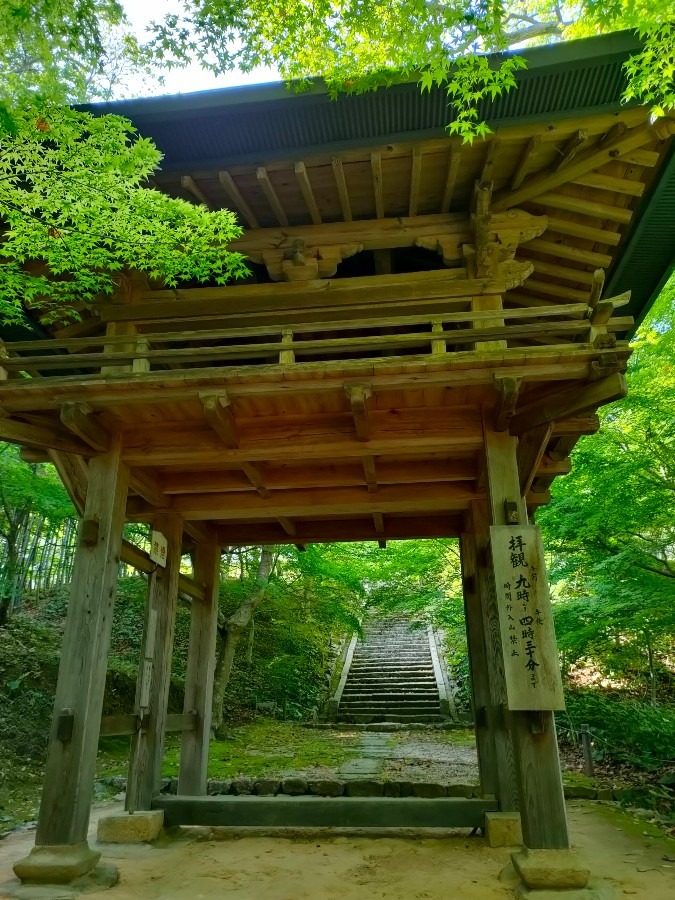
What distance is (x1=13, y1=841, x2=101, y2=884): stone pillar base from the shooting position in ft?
14.5

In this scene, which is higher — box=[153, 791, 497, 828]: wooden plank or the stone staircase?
the stone staircase

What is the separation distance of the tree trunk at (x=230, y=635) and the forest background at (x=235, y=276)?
45 mm

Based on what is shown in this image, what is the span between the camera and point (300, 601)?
15.1 metres

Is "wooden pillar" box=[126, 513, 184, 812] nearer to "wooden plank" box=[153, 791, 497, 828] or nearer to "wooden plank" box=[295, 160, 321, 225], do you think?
"wooden plank" box=[153, 791, 497, 828]

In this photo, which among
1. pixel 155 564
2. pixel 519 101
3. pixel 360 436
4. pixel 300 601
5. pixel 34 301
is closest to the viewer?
pixel 519 101

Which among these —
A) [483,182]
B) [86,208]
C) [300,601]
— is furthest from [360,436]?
[300,601]

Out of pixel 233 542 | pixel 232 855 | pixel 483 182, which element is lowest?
pixel 232 855

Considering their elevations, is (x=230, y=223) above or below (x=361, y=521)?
above

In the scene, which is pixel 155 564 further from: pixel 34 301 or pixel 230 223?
pixel 230 223

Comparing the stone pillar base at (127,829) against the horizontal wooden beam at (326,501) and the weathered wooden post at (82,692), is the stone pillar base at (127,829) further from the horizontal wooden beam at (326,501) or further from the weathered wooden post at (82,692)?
the horizontal wooden beam at (326,501)

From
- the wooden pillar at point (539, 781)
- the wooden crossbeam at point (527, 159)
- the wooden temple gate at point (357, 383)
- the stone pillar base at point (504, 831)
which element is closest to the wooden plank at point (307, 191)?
the wooden temple gate at point (357, 383)

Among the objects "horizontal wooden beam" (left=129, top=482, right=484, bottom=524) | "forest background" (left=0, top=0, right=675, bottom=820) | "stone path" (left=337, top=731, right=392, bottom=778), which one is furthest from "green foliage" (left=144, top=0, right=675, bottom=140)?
"stone path" (left=337, top=731, right=392, bottom=778)

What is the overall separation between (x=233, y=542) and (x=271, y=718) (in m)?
7.47

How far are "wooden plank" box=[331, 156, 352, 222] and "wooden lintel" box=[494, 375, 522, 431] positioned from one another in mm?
2643
